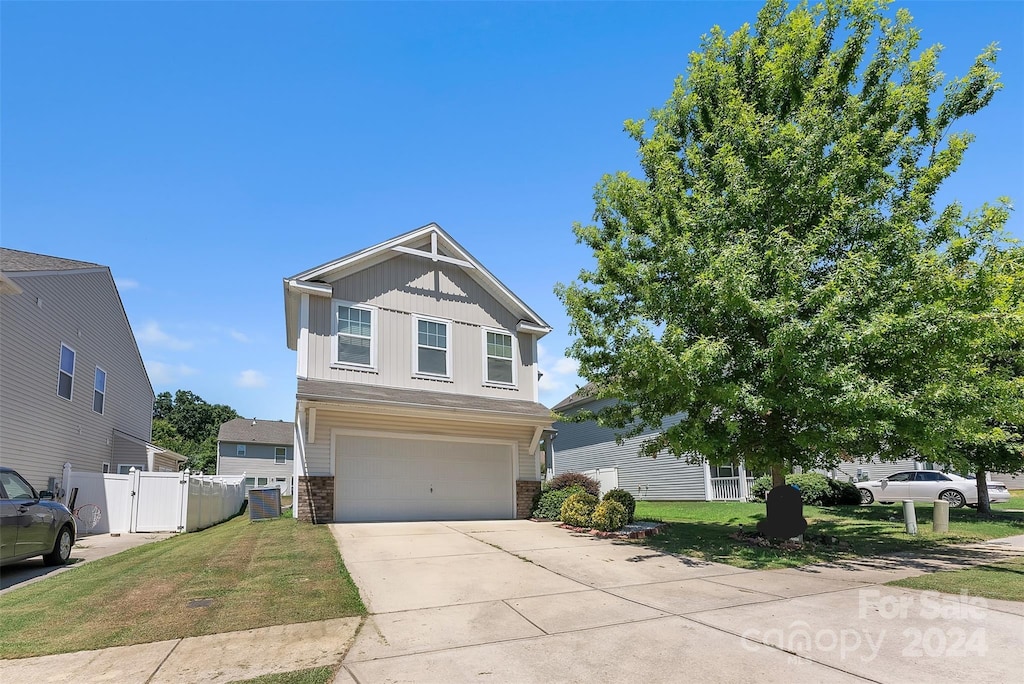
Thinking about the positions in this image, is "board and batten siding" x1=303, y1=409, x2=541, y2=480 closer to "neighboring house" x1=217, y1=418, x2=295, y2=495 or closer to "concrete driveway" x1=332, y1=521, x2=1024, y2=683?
"concrete driveway" x1=332, y1=521, x2=1024, y2=683

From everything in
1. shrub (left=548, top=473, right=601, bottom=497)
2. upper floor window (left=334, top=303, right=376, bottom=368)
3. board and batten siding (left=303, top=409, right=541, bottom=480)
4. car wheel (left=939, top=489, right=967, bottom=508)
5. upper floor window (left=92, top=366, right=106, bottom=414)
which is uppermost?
upper floor window (left=334, top=303, right=376, bottom=368)

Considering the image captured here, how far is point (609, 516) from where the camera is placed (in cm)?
1338

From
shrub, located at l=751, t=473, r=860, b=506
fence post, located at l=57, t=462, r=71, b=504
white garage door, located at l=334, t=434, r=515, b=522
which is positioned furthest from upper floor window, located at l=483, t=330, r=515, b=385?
fence post, located at l=57, t=462, r=71, b=504

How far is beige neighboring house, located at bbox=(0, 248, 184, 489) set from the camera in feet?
47.2

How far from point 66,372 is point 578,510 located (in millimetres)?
15514

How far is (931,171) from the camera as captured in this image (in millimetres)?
10719

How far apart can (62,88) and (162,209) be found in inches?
126

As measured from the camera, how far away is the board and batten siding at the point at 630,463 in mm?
24922

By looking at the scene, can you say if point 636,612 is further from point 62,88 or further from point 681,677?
point 62,88

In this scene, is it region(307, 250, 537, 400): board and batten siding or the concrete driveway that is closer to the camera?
the concrete driveway

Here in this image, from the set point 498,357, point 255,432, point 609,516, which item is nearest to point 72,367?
point 498,357

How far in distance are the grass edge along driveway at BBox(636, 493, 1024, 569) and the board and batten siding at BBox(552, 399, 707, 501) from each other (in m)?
3.28

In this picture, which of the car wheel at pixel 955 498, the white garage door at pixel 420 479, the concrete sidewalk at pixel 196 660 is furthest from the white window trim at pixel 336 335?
the car wheel at pixel 955 498

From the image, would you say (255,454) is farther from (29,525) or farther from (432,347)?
(29,525)
